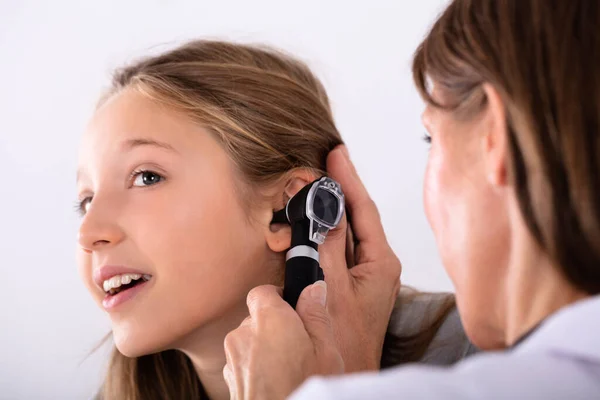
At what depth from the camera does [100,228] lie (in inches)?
57.6

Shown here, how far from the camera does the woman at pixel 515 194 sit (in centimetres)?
68

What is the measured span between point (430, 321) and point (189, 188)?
24.1 inches

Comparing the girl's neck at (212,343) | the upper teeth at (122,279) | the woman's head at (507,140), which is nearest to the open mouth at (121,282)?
the upper teeth at (122,279)

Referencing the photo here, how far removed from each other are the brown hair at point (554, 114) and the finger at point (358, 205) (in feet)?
2.43

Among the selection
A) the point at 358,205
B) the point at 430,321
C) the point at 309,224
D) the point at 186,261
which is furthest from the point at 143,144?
the point at 430,321

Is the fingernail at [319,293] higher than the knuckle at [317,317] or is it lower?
higher

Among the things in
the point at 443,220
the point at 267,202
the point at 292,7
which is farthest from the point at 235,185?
the point at 292,7

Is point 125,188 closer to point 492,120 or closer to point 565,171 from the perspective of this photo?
point 492,120

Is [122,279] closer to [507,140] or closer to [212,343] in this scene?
[212,343]

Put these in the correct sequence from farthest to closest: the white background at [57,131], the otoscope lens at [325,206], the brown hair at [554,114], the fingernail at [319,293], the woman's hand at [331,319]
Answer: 1. the white background at [57,131]
2. the otoscope lens at [325,206]
3. the fingernail at [319,293]
4. the woman's hand at [331,319]
5. the brown hair at [554,114]

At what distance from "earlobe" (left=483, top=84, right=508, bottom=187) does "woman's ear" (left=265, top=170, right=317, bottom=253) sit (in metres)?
0.69

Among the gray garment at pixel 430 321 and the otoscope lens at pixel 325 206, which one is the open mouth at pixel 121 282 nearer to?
the otoscope lens at pixel 325 206

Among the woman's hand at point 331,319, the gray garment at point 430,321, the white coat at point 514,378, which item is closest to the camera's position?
the white coat at point 514,378

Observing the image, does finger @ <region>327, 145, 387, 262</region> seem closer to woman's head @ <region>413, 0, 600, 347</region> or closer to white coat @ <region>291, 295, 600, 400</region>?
woman's head @ <region>413, 0, 600, 347</region>
